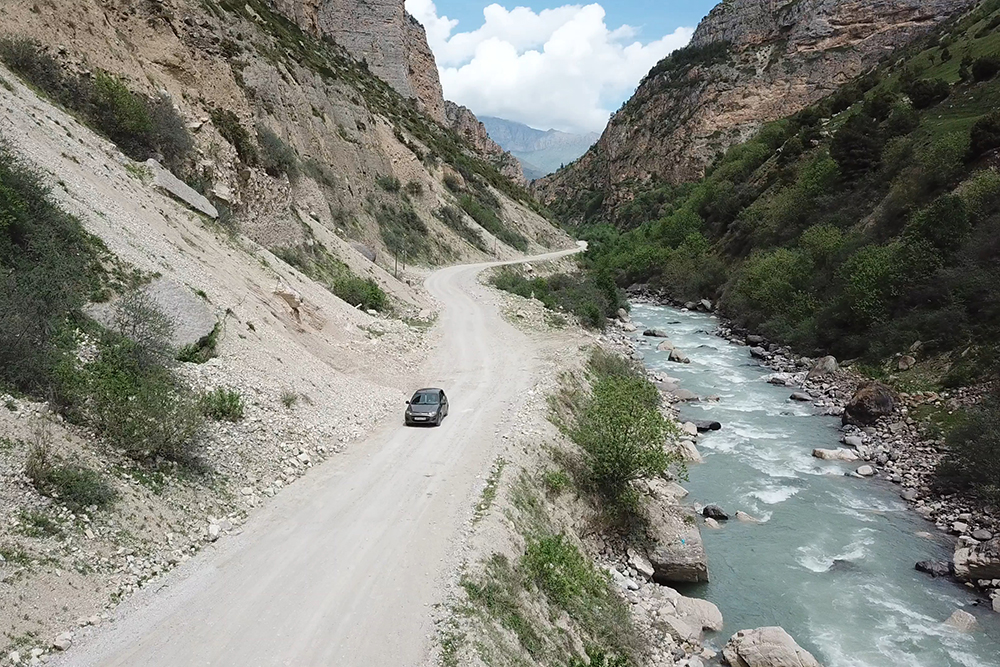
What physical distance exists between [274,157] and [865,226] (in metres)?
35.7

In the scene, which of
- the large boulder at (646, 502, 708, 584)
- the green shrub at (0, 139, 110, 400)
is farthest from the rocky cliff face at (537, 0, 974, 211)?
the green shrub at (0, 139, 110, 400)

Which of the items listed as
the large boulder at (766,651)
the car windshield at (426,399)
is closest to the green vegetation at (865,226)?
the large boulder at (766,651)

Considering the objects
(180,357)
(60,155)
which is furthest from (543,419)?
(60,155)

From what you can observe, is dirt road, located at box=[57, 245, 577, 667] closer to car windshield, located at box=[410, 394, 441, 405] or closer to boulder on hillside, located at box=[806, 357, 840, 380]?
car windshield, located at box=[410, 394, 441, 405]

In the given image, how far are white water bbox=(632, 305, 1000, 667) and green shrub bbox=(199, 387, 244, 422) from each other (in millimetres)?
10972

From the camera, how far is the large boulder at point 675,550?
13.5 meters

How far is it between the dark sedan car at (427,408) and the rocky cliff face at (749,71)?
328 ft

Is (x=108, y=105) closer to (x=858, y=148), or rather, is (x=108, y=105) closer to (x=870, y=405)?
(x=870, y=405)

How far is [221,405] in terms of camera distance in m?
12.7

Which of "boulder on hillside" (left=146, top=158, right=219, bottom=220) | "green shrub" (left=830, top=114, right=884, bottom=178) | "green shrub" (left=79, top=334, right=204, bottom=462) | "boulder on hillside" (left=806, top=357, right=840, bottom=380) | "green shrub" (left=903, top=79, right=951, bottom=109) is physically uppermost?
"green shrub" (left=903, top=79, right=951, bottom=109)

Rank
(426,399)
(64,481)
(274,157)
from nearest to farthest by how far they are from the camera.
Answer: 1. (64,481)
2. (426,399)
3. (274,157)

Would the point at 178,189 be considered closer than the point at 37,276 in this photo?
No

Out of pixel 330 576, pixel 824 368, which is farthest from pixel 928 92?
pixel 330 576

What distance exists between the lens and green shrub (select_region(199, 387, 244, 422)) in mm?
12395
